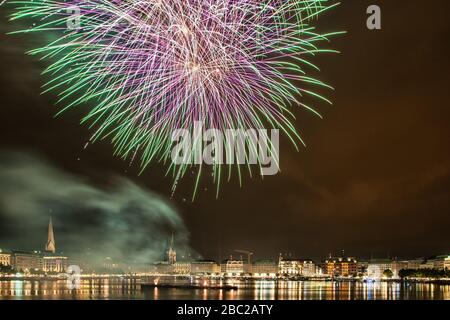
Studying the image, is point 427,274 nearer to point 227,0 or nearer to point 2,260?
point 2,260

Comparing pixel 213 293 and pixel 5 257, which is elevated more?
pixel 5 257

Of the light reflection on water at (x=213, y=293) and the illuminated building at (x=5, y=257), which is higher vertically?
the illuminated building at (x=5, y=257)

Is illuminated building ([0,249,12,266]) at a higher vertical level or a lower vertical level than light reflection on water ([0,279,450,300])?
higher

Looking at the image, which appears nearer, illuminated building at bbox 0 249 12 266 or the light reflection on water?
the light reflection on water

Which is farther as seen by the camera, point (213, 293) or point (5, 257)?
point (5, 257)
